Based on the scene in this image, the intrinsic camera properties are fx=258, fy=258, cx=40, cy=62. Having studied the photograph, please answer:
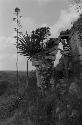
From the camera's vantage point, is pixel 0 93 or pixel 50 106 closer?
pixel 50 106

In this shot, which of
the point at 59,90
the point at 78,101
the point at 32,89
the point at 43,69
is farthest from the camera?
the point at 32,89

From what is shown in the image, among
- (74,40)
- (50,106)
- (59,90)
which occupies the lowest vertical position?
(50,106)

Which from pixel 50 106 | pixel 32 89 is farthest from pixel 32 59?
pixel 50 106

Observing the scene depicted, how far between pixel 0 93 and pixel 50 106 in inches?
660

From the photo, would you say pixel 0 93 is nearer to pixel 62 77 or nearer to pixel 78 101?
pixel 62 77

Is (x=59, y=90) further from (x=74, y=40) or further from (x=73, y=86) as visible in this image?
(x=74, y=40)

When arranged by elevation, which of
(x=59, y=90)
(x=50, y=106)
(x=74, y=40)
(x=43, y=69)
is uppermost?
(x=74, y=40)

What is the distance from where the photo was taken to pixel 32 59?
27.8 m

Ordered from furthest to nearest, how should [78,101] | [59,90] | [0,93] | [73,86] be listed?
[0,93] < [59,90] < [73,86] < [78,101]

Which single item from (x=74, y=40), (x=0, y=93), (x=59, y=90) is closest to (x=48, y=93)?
(x=59, y=90)

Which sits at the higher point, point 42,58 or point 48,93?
point 42,58

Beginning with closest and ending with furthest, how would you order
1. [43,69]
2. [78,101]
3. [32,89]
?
[78,101] < [43,69] < [32,89]

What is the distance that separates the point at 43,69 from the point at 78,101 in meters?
7.43

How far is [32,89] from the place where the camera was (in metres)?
29.2
